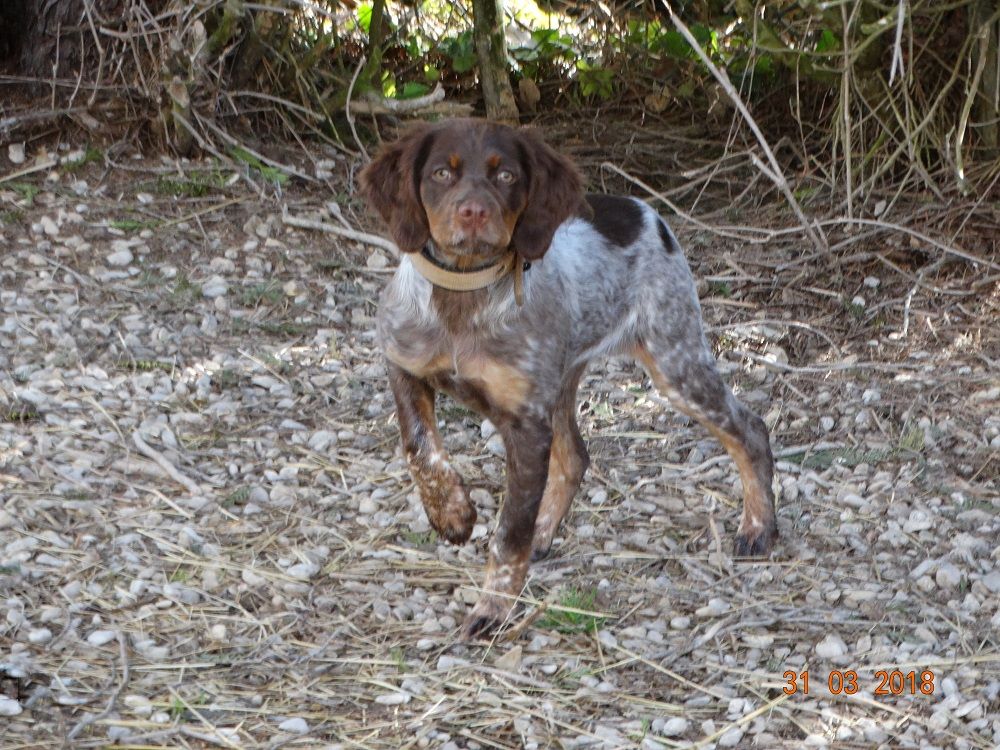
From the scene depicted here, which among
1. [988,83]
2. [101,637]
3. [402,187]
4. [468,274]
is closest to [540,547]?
[468,274]

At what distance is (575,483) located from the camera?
4648 millimetres

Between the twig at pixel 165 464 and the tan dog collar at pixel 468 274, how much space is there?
1155 millimetres

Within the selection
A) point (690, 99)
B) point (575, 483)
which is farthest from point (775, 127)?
point (575, 483)

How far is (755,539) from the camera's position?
177 inches

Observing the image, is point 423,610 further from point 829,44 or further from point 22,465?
point 829,44

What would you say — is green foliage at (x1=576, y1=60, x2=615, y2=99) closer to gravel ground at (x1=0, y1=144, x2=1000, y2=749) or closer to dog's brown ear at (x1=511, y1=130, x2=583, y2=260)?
gravel ground at (x1=0, y1=144, x2=1000, y2=749)

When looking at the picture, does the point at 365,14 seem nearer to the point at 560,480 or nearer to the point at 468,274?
the point at 560,480

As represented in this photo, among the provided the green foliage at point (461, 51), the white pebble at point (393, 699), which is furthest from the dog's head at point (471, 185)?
the green foliage at point (461, 51)

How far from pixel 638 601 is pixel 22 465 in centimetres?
199

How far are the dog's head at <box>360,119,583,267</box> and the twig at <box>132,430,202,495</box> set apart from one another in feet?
3.95

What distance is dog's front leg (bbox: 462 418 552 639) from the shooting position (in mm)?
3945

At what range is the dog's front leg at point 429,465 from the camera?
405cm

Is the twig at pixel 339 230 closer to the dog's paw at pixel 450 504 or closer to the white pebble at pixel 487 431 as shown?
the white pebble at pixel 487 431
